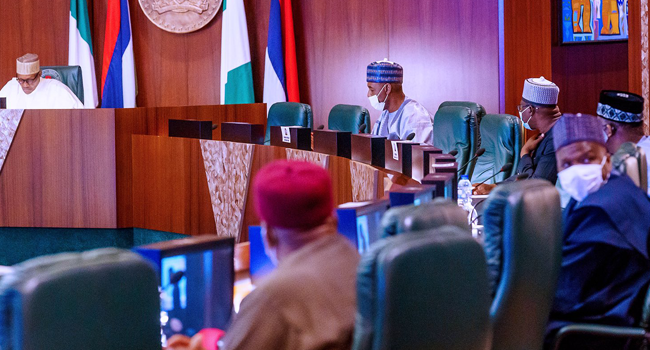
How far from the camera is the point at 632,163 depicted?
236 centimetres

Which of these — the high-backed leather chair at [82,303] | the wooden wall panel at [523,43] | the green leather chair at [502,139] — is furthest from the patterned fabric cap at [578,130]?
the wooden wall panel at [523,43]

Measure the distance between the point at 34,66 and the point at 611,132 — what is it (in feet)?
15.7

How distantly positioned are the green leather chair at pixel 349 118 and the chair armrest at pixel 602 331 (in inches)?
147

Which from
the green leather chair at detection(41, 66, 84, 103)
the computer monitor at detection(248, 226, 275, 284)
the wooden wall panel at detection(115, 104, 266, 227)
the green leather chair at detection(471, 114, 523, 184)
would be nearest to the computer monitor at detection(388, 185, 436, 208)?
the computer monitor at detection(248, 226, 275, 284)

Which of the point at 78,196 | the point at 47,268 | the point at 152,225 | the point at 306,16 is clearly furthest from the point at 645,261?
the point at 306,16

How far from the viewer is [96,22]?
859cm

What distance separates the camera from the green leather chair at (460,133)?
5.07 metres

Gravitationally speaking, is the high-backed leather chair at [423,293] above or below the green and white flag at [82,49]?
below

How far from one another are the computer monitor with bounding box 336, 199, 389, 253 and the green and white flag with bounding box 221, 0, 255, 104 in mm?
6120

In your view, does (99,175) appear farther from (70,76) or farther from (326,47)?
(326,47)

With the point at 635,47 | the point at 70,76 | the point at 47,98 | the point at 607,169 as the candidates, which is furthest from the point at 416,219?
the point at 70,76

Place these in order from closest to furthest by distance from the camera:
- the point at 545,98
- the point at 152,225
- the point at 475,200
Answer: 1. the point at 475,200
2. the point at 545,98
3. the point at 152,225

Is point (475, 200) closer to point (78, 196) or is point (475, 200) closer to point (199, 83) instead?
point (78, 196)

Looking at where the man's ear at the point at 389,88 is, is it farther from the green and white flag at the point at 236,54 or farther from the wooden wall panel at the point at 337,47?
the green and white flag at the point at 236,54
